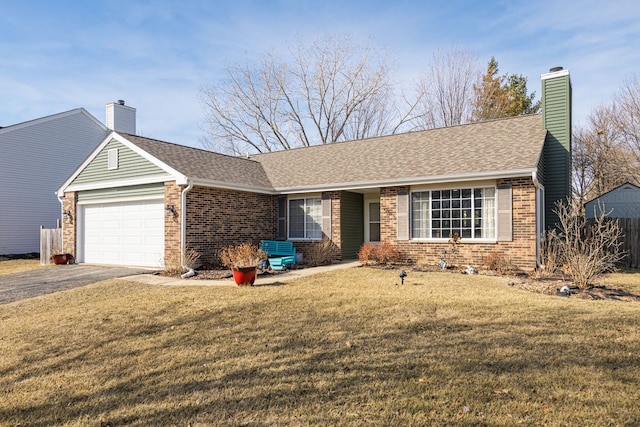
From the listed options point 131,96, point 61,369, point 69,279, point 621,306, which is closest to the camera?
point 61,369

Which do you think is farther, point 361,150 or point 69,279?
point 361,150

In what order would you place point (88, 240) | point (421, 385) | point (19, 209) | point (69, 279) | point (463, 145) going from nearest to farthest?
point (421, 385) < point (69, 279) < point (463, 145) < point (88, 240) < point (19, 209)

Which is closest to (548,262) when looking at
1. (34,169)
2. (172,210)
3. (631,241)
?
(631,241)

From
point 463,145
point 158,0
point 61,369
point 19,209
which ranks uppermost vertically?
point 158,0

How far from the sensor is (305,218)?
50.4 ft

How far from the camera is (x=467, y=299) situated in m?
7.50

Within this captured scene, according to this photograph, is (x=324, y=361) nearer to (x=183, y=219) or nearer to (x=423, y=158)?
(x=183, y=219)

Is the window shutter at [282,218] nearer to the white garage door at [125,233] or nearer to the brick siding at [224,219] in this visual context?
the brick siding at [224,219]

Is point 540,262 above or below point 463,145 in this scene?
below

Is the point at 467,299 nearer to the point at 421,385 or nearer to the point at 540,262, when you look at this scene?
the point at 421,385

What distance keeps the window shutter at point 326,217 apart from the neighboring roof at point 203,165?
216cm

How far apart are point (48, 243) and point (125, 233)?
4.28 metres

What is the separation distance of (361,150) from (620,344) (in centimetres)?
1240

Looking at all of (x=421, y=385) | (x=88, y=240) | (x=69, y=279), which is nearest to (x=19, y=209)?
(x=88, y=240)
